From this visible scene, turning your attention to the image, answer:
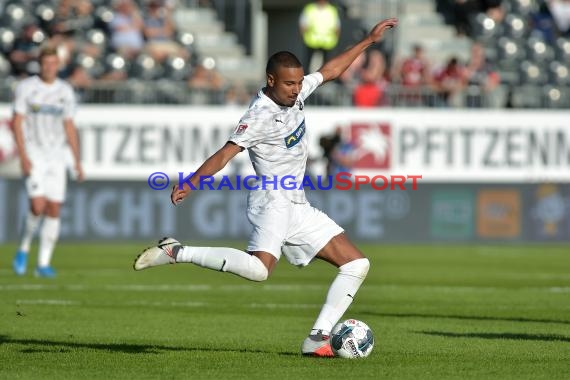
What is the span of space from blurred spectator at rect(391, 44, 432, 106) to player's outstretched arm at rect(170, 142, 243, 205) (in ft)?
55.3

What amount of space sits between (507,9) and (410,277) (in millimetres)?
13354

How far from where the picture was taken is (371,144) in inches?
984

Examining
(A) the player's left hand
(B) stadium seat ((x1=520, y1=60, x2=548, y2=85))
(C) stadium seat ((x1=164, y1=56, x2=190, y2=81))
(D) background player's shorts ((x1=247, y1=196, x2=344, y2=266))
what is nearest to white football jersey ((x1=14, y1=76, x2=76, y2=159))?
(A) the player's left hand

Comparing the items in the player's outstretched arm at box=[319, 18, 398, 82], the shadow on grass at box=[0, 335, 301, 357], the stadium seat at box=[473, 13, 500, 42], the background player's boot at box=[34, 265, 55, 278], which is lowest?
the background player's boot at box=[34, 265, 55, 278]

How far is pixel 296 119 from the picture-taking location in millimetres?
9219

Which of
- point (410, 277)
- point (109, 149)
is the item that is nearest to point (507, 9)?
point (109, 149)

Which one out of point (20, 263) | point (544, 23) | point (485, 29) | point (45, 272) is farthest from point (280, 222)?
point (544, 23)

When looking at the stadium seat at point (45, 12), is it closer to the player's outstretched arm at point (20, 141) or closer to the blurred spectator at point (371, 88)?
the blurred spectator at point (371, 88)

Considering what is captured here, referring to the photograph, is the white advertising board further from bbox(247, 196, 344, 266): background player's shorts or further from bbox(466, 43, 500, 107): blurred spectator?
bbox(247, 196, 344, 266): background player's shorts

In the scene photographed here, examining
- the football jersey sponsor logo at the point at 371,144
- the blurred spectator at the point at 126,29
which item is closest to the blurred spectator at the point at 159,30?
the blurred spectator at the point at 126,29

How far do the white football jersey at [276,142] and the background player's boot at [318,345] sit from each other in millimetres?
931

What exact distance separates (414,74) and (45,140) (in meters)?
11.3

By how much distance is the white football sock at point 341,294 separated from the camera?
927 centimetres

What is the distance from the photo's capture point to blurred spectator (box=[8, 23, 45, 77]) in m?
24.0
